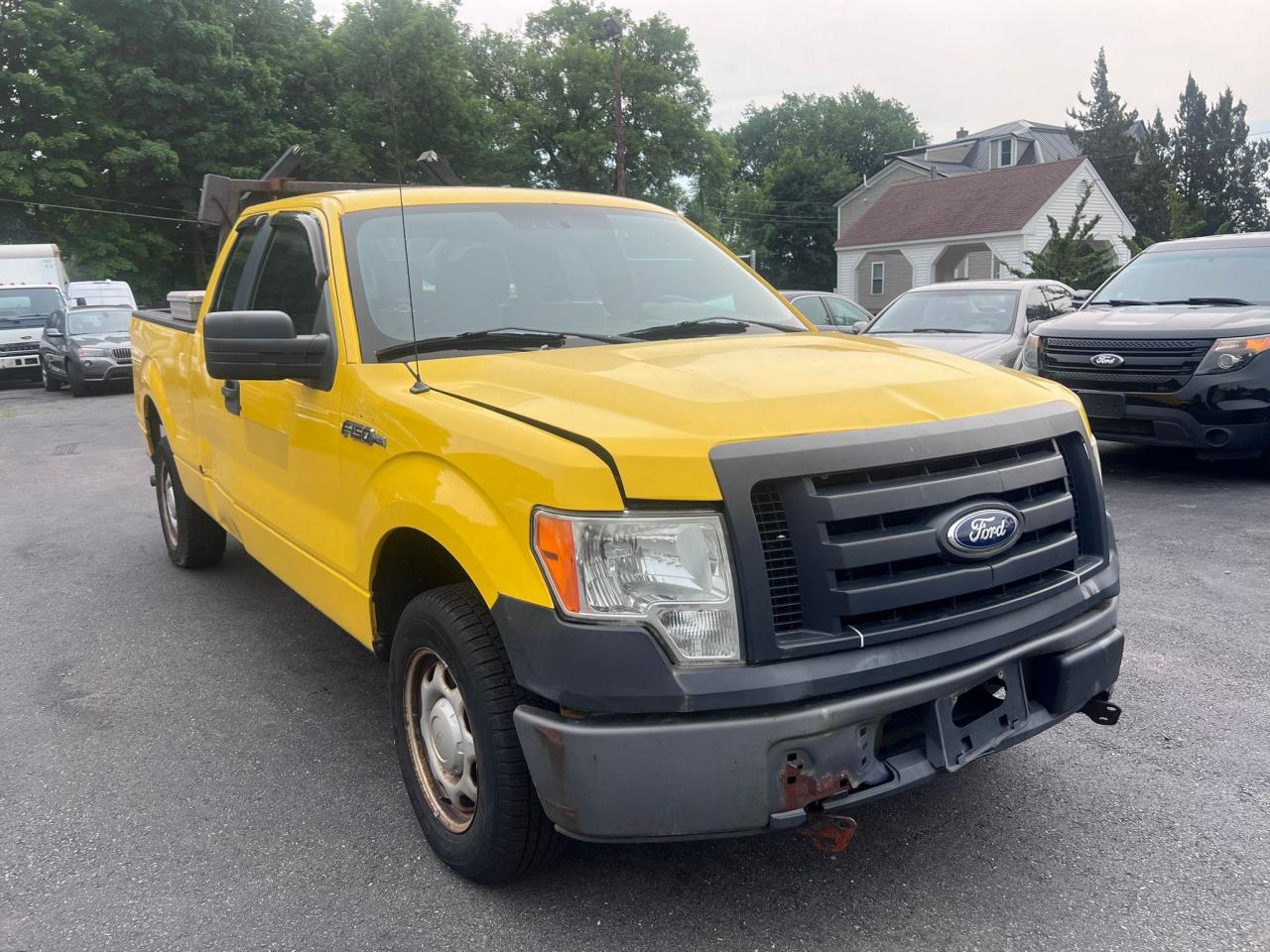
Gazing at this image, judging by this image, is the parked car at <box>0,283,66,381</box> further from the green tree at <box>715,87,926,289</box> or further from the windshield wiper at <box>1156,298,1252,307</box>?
the green tree at <box>715,87,926,289</box>

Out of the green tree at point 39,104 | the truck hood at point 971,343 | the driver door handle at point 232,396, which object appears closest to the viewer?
the driver door handle at point 232,396

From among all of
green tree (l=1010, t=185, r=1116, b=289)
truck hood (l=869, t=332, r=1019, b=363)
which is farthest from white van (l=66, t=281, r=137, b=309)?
green tree (l=1010, t=185, r=1116, b=289)

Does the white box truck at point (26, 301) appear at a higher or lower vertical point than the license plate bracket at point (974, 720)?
higher

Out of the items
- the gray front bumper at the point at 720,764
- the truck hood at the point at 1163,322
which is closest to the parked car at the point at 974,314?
the truck hood at the point at 1163,322

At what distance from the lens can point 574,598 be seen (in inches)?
87.8

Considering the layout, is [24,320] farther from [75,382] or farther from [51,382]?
[75,382]

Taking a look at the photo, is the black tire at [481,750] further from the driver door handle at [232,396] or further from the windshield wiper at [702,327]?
the driver door handle at [232,396]

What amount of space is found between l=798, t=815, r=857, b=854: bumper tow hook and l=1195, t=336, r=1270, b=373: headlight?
6329mm

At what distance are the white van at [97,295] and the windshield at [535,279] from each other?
2052 centimetres

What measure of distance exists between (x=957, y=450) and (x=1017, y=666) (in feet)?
1.96

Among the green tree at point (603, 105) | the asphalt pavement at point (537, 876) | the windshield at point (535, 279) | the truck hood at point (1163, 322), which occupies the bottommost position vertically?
the asphalt pavement at point (537, 876)

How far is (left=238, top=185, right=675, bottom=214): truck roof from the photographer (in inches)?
144

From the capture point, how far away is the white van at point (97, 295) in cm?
2178

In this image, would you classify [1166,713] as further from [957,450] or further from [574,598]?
[574,598]
